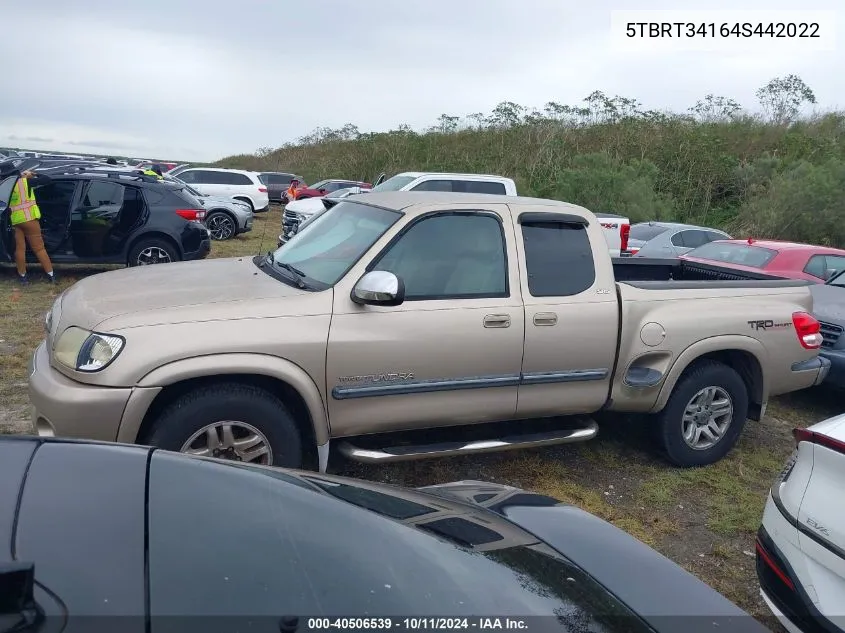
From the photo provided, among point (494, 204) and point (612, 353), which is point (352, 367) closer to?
point (494, 204)

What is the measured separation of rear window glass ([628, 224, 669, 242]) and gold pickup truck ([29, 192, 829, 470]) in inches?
443

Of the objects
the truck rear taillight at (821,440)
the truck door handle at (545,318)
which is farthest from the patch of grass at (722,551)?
the truck door handle at (545,318)

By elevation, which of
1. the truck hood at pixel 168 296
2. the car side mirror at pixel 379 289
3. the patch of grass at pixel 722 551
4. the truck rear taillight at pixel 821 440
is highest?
the car side mirror at pixel 379 289

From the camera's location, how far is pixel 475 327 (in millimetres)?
4273

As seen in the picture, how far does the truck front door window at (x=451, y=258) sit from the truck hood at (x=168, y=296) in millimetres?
615

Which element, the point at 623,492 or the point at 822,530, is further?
the point at 623,492

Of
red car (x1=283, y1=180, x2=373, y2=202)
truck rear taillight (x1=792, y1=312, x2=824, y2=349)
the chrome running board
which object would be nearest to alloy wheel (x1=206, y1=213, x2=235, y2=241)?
red car (x1=283, y1=180, x2=373, y2=202)

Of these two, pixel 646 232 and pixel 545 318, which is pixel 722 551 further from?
pixel 646 232

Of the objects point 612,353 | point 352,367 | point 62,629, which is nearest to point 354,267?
point 352,367

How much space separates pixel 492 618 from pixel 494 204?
329 centimetres

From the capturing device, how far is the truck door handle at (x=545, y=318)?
444 cm

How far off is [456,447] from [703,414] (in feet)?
→ 6.80

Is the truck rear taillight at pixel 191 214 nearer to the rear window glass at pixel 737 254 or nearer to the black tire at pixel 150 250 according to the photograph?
the black tire at pixel 150 250

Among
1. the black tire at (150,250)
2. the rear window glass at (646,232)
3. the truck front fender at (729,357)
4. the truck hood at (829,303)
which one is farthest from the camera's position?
the rear window glass at (646,232)
